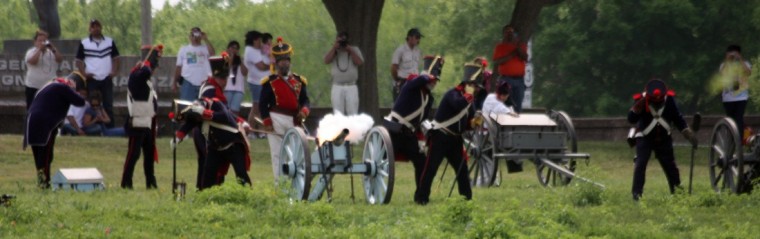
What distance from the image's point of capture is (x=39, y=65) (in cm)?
2906

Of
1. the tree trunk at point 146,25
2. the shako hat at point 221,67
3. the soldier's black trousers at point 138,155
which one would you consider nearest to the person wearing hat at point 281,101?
the shako hat at point 221,67

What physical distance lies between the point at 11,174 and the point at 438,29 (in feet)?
156

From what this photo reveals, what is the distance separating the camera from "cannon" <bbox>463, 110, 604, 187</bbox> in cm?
2227

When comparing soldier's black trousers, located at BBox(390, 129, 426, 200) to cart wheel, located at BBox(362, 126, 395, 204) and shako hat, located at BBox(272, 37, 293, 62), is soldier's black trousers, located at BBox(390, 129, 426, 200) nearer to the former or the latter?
cart wheel, located at BBox(362, 126, 395, 204)

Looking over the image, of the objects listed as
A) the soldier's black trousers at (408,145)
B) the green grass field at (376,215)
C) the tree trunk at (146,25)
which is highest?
the tree trunk at (146,25)

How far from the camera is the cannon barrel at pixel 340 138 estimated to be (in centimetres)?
1881

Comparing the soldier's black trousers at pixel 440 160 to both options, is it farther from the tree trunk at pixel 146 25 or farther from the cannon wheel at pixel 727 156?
the tree trunk at pixel 146 25

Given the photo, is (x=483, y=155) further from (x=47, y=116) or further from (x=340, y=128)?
(x=47, y=116)

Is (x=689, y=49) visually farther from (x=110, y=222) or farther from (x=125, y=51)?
(x=110, y=222)

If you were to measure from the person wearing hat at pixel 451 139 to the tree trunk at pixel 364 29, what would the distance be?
12.0 meters

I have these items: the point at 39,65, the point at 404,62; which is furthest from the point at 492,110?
the point at 39,65

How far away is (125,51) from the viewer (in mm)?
75250

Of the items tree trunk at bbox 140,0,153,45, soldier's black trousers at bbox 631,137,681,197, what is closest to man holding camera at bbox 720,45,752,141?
soldier's black trousers at bbox 631,137,681,197

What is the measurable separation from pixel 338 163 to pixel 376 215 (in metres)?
Answer: 1.93
